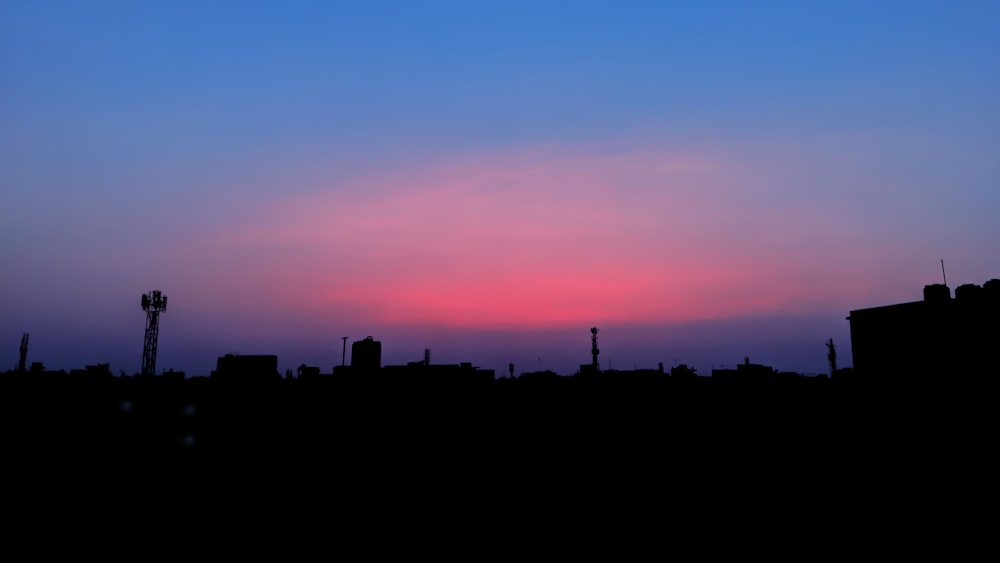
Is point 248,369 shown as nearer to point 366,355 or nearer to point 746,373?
point 366,355

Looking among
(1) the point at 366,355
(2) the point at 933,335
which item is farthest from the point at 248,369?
(2) the point at 933,335

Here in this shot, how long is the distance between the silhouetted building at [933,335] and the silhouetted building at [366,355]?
32.5 metres

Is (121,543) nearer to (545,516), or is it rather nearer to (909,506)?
(545,516)

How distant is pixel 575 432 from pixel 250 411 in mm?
19009

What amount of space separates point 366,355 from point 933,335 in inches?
1427

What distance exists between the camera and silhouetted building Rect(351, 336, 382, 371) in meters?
46.5

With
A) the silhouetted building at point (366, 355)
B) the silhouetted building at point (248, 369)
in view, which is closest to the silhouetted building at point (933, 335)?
the silhouetted building at point (366, 355)

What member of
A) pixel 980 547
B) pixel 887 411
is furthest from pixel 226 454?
pixel 887 411

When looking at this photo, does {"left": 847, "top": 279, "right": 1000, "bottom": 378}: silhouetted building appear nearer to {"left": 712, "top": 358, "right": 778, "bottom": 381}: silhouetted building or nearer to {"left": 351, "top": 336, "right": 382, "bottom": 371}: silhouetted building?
{"left": 712, "top": 358, "right": 778, "bottom": 381}: silhouetted building

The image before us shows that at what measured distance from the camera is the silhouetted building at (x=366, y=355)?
46.5 metres

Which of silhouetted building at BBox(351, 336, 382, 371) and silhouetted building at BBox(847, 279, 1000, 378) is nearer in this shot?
silhouetted building at BBox(847, 279, 1000, 378)

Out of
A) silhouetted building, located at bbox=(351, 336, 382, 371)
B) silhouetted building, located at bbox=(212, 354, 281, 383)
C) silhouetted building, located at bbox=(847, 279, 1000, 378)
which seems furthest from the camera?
silhouetted building, located at bbox=(351, 336, 382, 371)

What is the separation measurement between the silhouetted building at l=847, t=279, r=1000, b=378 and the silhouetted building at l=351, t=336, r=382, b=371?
32.5 metres

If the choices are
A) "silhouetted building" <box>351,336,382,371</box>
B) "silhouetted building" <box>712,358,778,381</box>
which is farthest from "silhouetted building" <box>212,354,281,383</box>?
"silhouetted building" <box>712,358,778,381</box>
